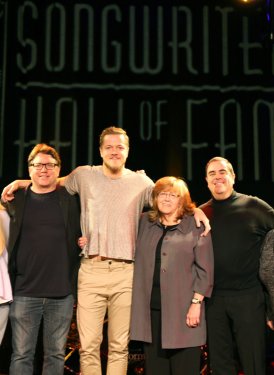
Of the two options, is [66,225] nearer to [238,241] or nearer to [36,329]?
[36,329]

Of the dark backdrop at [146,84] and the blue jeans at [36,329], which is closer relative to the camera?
the blue jeans at [36,329]

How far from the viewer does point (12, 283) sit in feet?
10.1

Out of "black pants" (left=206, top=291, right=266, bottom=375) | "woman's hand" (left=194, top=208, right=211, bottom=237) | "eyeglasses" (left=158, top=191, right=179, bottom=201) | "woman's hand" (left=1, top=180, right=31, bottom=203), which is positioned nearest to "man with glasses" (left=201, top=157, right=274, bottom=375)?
"black pants" (left=206, top=291, right=266, bottom=375)

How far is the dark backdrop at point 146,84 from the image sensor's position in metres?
4.80

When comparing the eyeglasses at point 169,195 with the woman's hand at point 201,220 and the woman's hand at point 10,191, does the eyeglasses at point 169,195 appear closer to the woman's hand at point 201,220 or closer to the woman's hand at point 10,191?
the woman's hand at point 201,220

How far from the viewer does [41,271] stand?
306 cm

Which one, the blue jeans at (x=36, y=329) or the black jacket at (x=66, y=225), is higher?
the black jacket at (x=66, y=225)

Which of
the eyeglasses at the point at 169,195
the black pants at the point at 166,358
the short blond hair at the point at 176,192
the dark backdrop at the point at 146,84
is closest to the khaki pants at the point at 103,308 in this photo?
the black pants at the point at 166,358

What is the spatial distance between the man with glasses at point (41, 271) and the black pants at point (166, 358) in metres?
0.53

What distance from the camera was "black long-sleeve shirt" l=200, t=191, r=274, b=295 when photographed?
3.21 m

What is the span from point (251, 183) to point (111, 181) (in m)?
2.02

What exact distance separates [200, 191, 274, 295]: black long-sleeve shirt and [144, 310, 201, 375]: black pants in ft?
1.63

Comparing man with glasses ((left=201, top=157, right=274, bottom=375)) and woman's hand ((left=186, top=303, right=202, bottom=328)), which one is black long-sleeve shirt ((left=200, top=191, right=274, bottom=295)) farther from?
woman's hand ((left=186, top=303, right=202, bottom=328))

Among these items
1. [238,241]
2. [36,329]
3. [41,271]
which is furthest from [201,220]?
[36,329]
